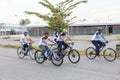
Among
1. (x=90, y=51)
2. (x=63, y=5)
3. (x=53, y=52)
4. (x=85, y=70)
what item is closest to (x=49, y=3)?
(x=63, y=5)

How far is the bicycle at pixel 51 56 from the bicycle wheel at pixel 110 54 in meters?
2.66

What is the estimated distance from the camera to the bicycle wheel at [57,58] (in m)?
11.8

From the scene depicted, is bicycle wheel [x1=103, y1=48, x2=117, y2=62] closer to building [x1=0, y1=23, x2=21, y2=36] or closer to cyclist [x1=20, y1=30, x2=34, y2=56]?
cyclist [x1=20, y1=30, x2=34, y2=56]

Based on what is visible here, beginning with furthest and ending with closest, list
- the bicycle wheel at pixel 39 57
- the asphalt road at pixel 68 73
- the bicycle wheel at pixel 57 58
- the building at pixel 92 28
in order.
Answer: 1. the building at pixel 92 28
2. the bicycle wheel at pixel 39 57
3. the bicycle wheel at pixel 57 58
4. the asphalt road at pixel 68 73

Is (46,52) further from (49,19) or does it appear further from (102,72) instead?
(49,19)

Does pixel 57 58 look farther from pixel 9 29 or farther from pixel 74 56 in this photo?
pixel 9 29

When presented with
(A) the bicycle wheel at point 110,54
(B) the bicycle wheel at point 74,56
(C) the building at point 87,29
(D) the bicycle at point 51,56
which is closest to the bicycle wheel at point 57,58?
(D) the bicycle at point 51,56

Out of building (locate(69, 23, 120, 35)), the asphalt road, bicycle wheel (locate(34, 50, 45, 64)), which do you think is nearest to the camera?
the asphalt road

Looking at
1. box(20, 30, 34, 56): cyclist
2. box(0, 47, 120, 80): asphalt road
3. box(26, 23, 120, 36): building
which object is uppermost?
box(26, 23, 120, 36): building

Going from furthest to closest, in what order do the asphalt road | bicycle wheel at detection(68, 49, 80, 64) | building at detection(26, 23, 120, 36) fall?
1. building at detection(26, 23, 120, 36)
2. bicycle wheel at detection(68, 49, 80, 64)
3. the asphalt road

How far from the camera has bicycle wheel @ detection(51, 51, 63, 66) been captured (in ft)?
38.8

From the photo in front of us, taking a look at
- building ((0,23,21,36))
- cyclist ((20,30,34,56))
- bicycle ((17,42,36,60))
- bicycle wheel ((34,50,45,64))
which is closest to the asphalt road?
bicycle wheel ((34,50,45,64))

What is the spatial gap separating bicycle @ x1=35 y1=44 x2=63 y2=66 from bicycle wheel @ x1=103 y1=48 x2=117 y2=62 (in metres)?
2.66

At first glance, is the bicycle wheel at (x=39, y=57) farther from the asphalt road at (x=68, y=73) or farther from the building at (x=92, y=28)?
the building at (x=92, y=28)
